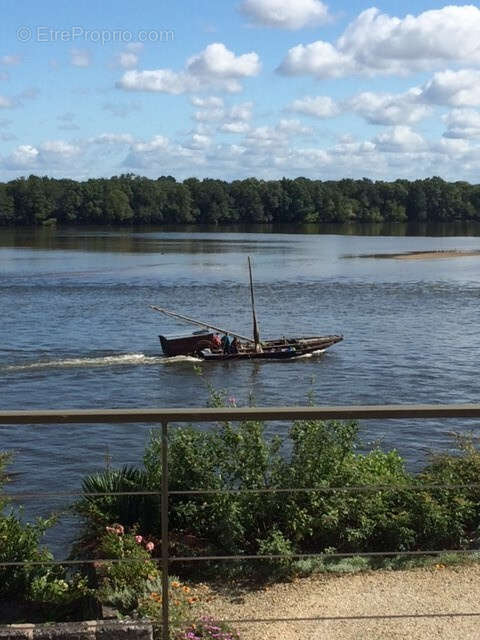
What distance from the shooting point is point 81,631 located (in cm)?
495

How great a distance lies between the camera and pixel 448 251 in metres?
107

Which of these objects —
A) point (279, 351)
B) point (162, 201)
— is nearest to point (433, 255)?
point (279, 351)

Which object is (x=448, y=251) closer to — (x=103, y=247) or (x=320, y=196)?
(x=103, y=247)

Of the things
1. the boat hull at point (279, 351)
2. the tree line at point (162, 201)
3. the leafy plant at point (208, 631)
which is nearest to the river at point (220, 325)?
the boat hull at point (279, 351)

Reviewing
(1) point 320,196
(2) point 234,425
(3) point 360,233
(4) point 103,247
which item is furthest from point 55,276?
(1) point 320,196

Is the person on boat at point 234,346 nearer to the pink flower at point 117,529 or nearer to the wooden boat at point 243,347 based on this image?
the wooden boat at point 243,347

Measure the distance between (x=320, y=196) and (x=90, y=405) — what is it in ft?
563

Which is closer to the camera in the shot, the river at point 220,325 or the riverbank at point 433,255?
the river at point 220,325

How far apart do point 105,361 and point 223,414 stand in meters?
32.7

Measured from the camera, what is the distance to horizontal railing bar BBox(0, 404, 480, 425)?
4152 mm

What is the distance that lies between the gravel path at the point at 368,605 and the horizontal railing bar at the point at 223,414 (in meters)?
1.58

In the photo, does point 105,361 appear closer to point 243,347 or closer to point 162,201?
point 243,347

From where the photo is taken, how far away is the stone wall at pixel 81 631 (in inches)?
194

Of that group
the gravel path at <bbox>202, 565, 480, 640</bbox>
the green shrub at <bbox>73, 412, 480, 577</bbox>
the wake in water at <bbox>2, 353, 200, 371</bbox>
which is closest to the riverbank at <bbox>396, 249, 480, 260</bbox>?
the wake in water at <bbox>2, 353, 200, 371</bbox>
